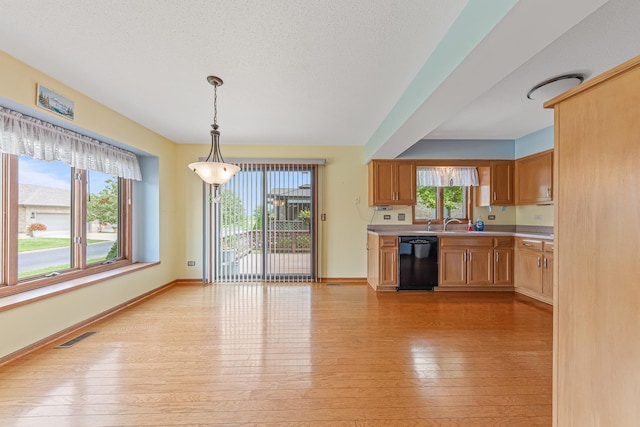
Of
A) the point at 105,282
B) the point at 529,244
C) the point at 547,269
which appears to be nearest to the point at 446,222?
the point at 529,244

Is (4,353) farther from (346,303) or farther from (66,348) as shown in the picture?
(346,303)

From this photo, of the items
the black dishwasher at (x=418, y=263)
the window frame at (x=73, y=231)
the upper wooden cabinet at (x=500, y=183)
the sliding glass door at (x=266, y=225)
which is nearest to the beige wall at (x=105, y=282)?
the window frame at (x=73, y=231)

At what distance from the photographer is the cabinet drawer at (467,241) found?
4.15 metres

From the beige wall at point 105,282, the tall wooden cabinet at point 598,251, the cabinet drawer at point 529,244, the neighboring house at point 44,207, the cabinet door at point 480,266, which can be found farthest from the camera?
the cabinet door at point 480,266

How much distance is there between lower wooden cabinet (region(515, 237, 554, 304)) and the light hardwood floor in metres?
0.47

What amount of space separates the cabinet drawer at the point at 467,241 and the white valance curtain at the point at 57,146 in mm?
4837

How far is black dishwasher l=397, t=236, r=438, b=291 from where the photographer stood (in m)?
4.19

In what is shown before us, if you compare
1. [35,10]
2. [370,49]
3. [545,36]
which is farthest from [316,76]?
[35,10]

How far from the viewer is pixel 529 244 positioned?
12.7ft

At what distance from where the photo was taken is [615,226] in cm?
96

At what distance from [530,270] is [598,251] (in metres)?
3.59

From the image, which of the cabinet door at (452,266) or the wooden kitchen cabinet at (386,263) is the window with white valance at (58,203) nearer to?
the wooden kitchen cabinet at (386,263)

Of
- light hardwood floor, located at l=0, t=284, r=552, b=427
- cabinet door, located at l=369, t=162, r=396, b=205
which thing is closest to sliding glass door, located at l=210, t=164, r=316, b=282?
cabinet door, located at l=369, t=162, r=396, b=205

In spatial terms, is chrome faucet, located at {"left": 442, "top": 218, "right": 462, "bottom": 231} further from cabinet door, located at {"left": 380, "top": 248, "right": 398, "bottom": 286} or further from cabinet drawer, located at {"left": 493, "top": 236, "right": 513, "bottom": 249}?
cabinet door, located at {"left": 380, "top": 248, "right": 398, "bottom": 286}
